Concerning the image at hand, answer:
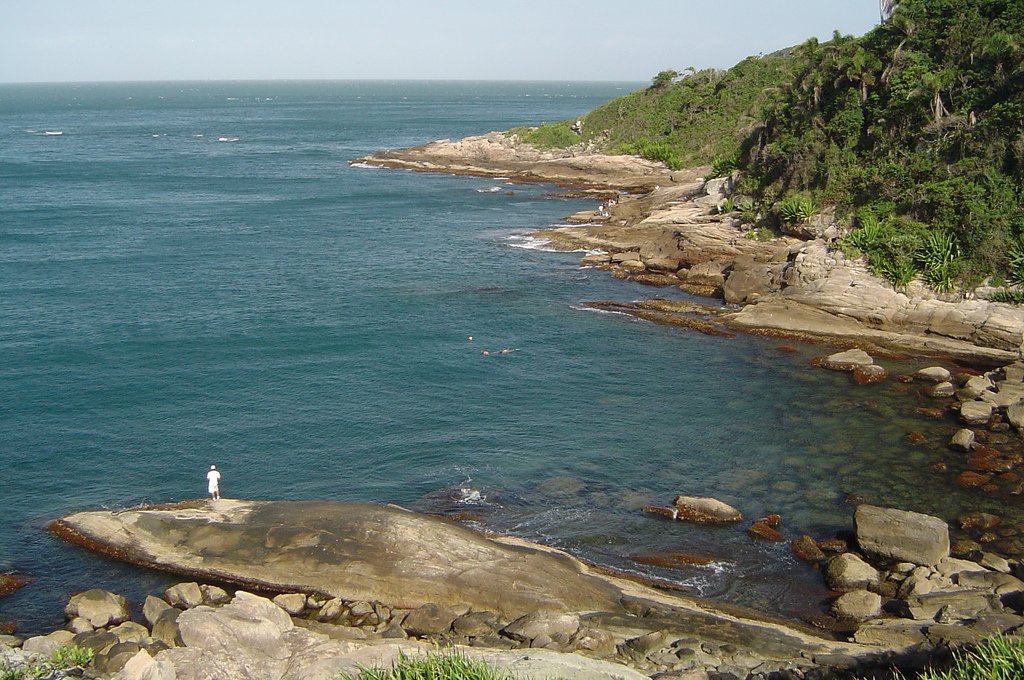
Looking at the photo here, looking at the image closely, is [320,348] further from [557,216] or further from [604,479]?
[557,216]

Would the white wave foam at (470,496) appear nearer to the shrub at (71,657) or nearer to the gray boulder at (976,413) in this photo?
the shrub at (71,657)

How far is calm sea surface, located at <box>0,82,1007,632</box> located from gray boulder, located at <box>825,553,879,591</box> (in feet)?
1.83

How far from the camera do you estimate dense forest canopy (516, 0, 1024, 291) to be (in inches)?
1742

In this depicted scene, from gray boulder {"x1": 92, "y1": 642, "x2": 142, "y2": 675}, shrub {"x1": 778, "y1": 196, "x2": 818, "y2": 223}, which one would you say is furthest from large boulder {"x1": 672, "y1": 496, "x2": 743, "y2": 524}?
shrub {"x1": 778, "y1": 196, "x2": 818, "y2": 223}

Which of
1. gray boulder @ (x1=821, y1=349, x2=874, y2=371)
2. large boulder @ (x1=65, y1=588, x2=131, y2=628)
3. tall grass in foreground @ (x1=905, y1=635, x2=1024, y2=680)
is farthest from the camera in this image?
gray boulder @ (x1=821, y1=349, x2=874, y2=371)

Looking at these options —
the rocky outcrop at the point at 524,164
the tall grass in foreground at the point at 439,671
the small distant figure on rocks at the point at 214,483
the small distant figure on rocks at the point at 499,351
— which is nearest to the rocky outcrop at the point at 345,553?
the small distant figure on rocks at the point at 214,483

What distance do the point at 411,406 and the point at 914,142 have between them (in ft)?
106

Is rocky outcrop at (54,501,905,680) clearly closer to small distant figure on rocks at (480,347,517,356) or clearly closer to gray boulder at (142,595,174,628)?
gray boulder at (142,595,174,628)

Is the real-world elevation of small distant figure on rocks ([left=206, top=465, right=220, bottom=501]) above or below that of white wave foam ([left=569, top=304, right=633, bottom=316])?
below

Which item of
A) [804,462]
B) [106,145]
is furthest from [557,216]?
[106,145]

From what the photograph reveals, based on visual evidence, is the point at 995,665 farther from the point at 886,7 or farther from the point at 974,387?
the point at 886,7

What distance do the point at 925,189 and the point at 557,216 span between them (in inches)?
1382

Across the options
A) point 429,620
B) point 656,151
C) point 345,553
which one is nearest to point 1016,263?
point 429,620

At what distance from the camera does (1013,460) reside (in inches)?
1271
